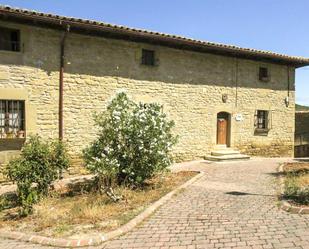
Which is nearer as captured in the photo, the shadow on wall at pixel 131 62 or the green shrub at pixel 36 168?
the green shrub at pixel 36 168

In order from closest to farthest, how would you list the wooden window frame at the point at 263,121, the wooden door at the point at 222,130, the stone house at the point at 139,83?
1. the stone house at the point at 139,83
2. the wooden door at the point at 222,130
3. the wooden window frame at the point at 263,121

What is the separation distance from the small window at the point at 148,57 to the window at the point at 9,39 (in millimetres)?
4711

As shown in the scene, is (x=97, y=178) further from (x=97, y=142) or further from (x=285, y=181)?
(x=285, y=181)

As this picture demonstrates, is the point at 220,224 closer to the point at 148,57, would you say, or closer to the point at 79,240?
the point at 79,240

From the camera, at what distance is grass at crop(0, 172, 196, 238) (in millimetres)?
7158

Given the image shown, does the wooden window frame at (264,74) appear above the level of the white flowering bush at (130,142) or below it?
above

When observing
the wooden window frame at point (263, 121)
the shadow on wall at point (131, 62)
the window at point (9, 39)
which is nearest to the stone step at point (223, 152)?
the wooden window frame at point (263, 121)

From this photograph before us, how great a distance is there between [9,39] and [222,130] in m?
9.75

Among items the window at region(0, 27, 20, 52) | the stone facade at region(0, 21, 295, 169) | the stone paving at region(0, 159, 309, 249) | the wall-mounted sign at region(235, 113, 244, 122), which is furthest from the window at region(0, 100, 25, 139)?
the wall-mounted sign at region(235, 113, 244, 122)

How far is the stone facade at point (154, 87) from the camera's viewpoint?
12234 mm

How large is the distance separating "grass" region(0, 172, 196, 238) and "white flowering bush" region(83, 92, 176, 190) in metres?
0.54

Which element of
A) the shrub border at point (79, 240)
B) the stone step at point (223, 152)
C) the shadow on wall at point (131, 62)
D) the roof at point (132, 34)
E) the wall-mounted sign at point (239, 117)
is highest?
the roof at point (132, 34)

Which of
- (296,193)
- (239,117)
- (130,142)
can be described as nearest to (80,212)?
(130,142)

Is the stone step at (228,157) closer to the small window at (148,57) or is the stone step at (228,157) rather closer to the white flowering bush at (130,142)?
the small window at (148,57)
